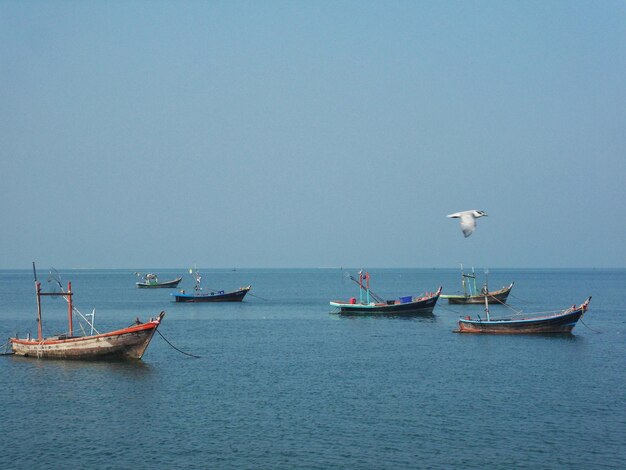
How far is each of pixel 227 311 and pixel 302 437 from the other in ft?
244

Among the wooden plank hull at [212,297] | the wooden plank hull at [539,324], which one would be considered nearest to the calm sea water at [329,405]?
the wooden plank hull at [539,324]

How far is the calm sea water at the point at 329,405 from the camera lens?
1184 inches

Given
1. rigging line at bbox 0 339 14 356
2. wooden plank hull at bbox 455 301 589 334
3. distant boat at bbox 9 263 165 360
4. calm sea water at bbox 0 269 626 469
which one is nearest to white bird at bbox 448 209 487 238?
calm sea water at bbox 0 269 626 469

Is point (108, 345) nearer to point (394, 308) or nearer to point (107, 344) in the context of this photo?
point (107, 344)

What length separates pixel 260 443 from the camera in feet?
104

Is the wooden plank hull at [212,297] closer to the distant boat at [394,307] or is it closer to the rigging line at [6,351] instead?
the distant boat at [394,307]

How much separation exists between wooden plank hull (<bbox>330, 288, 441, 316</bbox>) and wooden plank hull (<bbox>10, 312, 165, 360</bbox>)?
43.9 m

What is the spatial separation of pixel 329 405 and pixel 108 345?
19.9m

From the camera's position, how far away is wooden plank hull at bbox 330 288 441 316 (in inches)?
3600

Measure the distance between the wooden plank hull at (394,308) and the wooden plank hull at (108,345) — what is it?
43.9 meters

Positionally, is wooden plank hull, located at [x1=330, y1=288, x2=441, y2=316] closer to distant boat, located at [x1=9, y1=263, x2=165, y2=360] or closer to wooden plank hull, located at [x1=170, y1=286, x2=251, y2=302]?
wooden plank hull, located at [x1=170, y1=286, x2=251, y2=302]

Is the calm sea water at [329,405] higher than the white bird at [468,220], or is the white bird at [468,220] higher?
the white bird at [468,220]

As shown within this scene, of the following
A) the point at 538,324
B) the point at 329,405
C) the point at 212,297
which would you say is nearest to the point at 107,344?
the point at 329,405

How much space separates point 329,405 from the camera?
127ft
